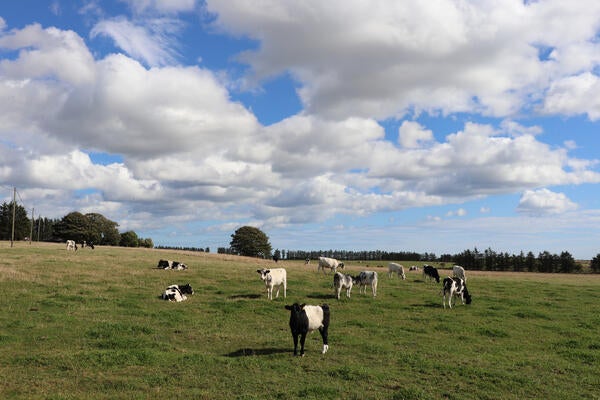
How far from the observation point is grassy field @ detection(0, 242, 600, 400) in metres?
11.3

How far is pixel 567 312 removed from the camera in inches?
1016

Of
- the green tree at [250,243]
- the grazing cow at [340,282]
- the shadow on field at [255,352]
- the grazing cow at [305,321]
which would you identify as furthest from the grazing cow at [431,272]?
the green tree at [250,243]

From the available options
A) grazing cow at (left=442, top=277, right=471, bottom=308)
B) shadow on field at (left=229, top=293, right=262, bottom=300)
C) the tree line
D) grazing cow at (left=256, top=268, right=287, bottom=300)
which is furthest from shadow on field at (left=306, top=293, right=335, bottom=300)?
the tree line

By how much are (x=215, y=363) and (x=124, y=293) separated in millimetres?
15221

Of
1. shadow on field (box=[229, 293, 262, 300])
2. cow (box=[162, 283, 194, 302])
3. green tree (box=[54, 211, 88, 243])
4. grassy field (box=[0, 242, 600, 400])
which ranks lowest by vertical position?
grassy field (box=[0, 242, 600, 400])

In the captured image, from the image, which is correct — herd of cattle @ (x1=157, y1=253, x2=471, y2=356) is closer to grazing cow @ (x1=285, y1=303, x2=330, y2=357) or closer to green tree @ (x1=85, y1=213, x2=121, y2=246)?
grazing cow @ (x1=285, y1=303, x2=330, y2=357)

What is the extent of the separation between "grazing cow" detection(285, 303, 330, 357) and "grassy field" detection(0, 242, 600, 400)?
613mm

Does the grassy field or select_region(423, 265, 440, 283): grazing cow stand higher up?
select_region(423, 265, 440, 283): grazing cow

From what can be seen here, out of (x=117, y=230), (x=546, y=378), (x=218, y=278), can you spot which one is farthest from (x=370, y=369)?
(x=117, y=230)

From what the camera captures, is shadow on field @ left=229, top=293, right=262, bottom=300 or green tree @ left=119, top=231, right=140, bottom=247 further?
green tree @ left=119, top=231, right=140, bottom=247

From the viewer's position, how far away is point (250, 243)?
374 feet

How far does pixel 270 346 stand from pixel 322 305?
241 centimetres

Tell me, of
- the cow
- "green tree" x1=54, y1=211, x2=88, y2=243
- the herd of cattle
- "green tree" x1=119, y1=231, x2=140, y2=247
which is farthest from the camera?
"green tree" x1=119, y1=231, x2=140, y2=247

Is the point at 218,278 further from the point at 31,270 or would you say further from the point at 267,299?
the point at 31,270
